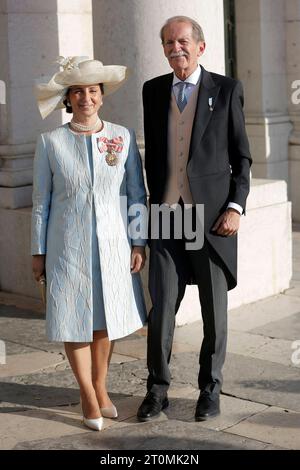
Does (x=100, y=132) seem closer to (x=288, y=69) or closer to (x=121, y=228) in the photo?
(x=121, y=228)

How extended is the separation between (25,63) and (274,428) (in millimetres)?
4079

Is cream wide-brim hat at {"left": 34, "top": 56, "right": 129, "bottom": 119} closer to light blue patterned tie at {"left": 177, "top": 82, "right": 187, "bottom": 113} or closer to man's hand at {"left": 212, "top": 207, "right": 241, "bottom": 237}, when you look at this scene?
light blue patterned tie at {"left": 177, "top": 82, "right": 187, "bottom": 113}

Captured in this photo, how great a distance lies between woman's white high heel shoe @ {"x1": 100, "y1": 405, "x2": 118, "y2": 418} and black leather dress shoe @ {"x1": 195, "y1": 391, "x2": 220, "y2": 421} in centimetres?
42

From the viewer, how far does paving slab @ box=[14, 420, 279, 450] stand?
486 centimetres

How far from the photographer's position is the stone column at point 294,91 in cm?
1107

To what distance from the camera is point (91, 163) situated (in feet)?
16.8

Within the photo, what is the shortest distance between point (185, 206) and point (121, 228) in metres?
0.34

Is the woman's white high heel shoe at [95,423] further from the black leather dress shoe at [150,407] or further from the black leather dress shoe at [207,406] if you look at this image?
the black leather dress shoe at [207,406]

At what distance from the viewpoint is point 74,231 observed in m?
5.07


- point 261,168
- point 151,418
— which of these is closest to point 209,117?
point 151,418

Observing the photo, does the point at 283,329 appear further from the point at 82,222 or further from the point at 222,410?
the point at 82,222

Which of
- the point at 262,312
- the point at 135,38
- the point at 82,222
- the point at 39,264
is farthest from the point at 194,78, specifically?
the point at 262,312

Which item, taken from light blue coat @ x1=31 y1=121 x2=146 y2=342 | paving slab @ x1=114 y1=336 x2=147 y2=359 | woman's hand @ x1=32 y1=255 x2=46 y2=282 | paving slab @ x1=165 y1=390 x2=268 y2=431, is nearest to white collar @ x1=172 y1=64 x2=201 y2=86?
light blue coat @ x1=31 y1=121 x2=146 y2=342

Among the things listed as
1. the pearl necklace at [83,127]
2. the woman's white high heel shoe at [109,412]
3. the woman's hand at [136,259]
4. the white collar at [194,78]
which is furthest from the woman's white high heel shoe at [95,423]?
the white collar at [194,78]
